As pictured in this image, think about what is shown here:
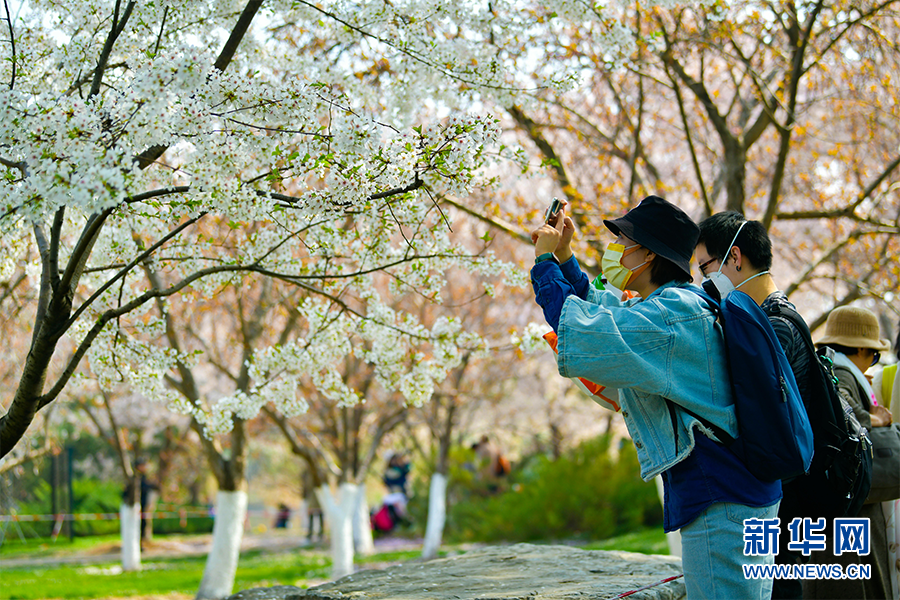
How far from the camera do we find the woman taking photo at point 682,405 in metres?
1.95

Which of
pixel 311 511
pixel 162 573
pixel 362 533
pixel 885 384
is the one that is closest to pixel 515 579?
pixel 885 384

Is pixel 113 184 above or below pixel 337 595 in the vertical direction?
above

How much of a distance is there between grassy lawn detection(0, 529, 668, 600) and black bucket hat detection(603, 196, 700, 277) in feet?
22.9

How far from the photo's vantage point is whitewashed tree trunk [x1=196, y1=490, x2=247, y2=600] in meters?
8.09

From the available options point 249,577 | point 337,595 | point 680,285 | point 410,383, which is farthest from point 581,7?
point 249,577

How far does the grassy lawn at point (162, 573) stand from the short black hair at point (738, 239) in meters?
6.46

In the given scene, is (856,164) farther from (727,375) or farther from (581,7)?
(727,375)

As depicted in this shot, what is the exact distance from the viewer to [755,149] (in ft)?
36.2

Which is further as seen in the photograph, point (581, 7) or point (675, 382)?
point (581, 7)

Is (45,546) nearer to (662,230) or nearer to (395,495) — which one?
(395,495)

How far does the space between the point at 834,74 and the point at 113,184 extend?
8.60 meters

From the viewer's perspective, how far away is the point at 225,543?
8.14 m

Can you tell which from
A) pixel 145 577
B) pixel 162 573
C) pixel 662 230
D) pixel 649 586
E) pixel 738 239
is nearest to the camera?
pixel 662 230

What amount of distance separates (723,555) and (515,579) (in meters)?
1.71
